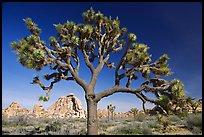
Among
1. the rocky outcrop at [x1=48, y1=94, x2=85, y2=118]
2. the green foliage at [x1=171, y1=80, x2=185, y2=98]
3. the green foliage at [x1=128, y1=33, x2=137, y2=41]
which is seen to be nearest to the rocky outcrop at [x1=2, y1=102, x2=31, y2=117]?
the rocky outcrop at [x1=48, y1=94, x2=85, y2=118]

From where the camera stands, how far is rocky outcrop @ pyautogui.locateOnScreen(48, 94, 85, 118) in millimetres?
39156

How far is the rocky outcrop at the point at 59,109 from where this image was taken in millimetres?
39312

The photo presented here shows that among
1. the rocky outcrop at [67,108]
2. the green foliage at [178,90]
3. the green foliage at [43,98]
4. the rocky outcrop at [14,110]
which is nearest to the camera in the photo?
the green foliage at [178,90]

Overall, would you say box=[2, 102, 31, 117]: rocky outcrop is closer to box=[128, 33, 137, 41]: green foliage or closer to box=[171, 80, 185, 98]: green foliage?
box=[128, 33, 137, 41]: green foliage

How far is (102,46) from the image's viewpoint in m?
9.55

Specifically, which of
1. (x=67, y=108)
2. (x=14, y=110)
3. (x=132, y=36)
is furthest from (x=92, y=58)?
(x=14, y=110)

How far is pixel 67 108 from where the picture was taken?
132 feet

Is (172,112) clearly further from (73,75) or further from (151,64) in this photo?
(73,75)

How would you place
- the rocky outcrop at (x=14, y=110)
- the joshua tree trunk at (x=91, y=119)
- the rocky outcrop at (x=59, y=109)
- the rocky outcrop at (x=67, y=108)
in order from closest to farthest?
1. the joshua tree trunk at (x=91, y=119)
2. the rocky outcrop at (x=67, y=108)
3. the rocky outcrop at (x=59, y=109)
4. the rocky outcrop at (x=14, y=110)

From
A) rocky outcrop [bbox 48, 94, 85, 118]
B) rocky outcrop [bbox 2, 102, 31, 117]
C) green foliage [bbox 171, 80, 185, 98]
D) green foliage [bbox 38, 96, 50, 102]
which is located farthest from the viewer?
rocky outcrop [bbox 2, 102, 31, 117]

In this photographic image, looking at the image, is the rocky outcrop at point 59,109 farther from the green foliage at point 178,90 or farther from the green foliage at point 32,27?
the green foliage at point 178,90

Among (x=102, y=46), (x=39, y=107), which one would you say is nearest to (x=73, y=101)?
(x=39, y=107)

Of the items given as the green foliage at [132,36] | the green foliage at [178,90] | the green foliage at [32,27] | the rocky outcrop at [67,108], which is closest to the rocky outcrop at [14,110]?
the rocky outcrop at [67,108]

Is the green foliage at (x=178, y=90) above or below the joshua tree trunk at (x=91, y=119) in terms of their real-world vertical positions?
above
